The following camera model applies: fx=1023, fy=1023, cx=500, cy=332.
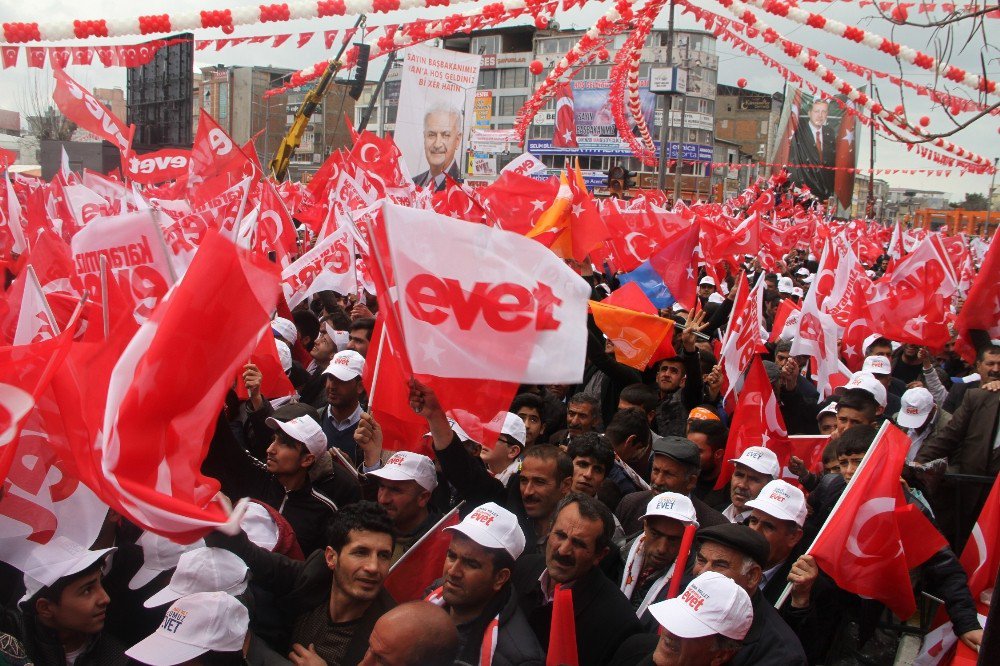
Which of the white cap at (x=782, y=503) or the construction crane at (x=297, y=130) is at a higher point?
the construction crane at (x=297, y=130)

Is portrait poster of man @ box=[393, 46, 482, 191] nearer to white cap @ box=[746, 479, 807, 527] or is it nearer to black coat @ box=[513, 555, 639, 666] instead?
white cap @ box=[746, 479, 807, 527]

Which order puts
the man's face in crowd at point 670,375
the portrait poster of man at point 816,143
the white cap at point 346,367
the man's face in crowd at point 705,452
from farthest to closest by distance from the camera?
the portrait poster of man at point 816,143 → the man's face in crowd at point 670,375 → the white cap at point 346,367 → the man's face in crowd at point 705,452

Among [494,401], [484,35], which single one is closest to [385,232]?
[494,401]

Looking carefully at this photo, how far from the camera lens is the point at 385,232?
4.34m

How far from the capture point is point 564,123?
80.7 feet

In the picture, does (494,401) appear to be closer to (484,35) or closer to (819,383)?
(819,383)

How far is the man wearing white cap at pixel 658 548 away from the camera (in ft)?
14.4

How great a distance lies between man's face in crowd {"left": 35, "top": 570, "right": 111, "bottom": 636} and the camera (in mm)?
3727

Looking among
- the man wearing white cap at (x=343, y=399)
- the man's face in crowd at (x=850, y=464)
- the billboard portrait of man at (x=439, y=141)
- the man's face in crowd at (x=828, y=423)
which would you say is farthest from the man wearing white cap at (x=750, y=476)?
the billboard portrait of man at (x=439, y=141)

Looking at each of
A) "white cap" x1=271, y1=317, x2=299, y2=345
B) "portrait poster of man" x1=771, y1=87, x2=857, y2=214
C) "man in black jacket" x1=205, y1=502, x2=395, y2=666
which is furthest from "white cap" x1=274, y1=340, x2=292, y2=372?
"portrait poster of man" x1=771, y1=87, x2=857, y2=214

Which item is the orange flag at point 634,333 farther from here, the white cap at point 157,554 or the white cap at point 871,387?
the white cap at point 157,554

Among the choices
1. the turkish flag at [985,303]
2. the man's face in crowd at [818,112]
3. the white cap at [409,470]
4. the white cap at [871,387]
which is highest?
the man's face in crowd at [818,112]

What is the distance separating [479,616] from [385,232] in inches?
64.2

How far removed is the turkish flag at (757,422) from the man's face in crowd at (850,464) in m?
1.02
